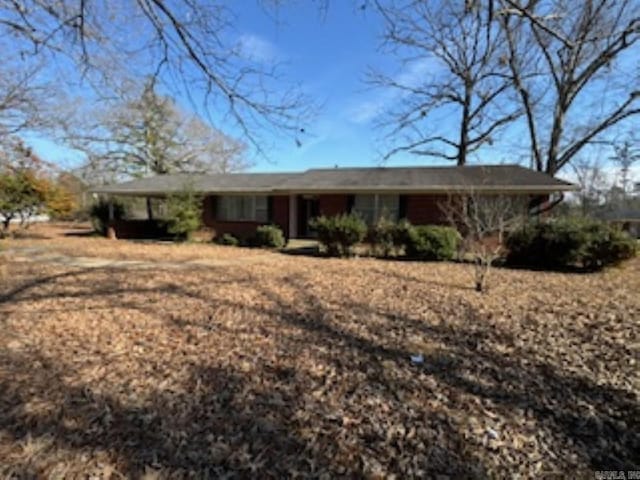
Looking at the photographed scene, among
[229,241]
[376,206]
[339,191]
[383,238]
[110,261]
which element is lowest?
[110,261]

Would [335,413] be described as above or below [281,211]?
below

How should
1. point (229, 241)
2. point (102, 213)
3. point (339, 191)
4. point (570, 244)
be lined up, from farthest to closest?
point (102, 213), point (229, 241), point (339, 191), point (570, 244)

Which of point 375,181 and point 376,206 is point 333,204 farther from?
point 375,181

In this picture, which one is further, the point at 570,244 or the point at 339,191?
the point at 339,191

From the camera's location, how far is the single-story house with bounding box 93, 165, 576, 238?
13180 mm

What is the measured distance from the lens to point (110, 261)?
33.1 ft

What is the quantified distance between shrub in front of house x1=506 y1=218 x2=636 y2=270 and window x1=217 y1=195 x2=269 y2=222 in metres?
10.8

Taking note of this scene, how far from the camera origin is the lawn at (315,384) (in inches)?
94.7

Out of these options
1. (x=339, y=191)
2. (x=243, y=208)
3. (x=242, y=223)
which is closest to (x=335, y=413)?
(x=339, y=191)

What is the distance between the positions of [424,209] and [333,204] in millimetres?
3964

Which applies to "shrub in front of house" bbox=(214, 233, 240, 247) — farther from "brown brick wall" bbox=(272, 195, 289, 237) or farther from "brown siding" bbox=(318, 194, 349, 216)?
"brown siding" bbox=(318, 194, 349, 216)

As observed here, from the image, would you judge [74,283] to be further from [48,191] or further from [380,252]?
[48,191]

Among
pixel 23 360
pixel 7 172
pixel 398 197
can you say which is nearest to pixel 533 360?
pixel 23 360

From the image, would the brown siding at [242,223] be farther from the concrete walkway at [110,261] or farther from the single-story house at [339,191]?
the concrete walkway at [110,261]
